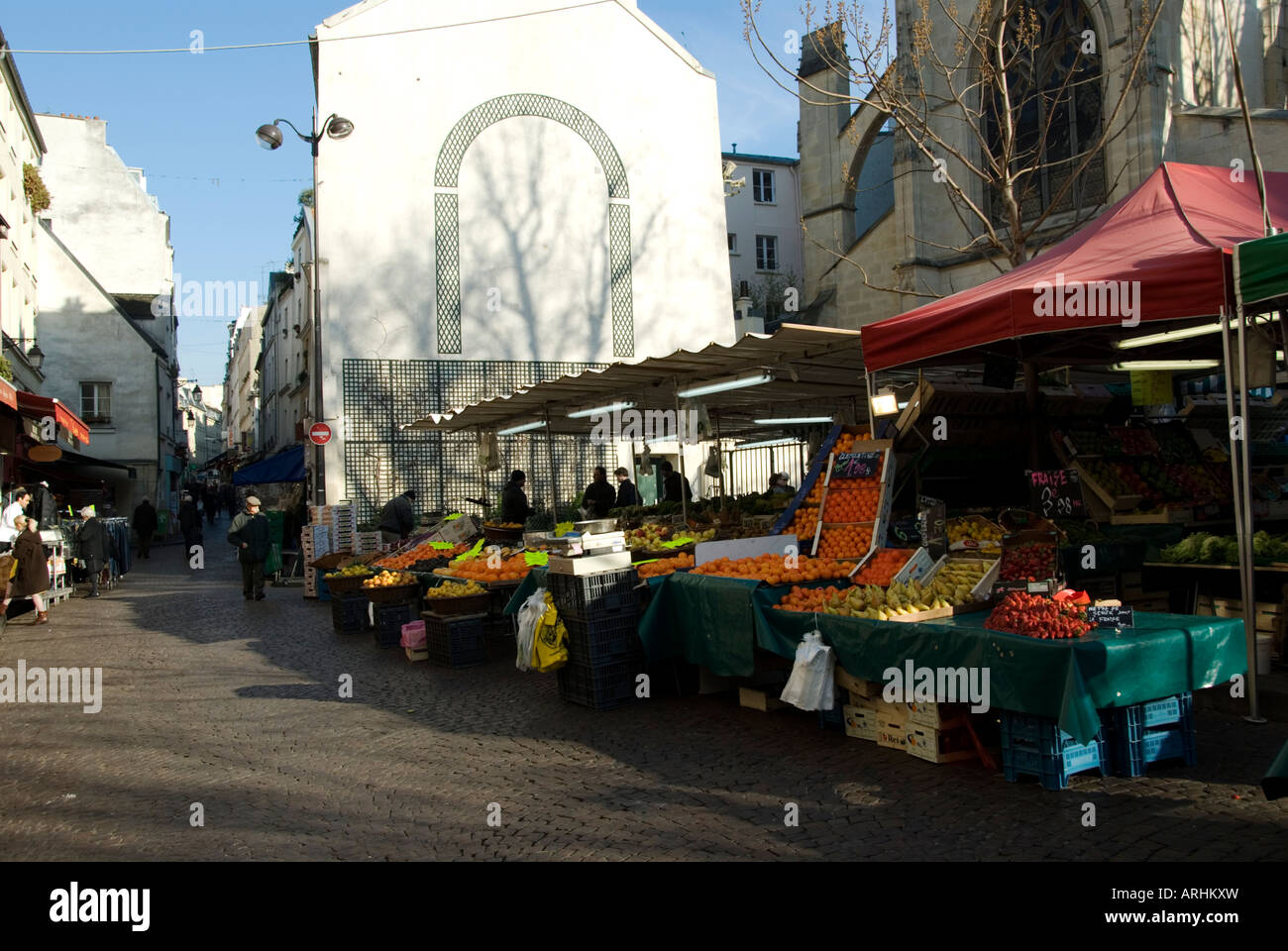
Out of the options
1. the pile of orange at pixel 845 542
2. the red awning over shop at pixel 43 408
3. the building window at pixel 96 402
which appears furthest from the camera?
the building window at pixel 96 402

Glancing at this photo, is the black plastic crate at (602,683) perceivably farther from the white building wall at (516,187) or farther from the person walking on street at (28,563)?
the white building wall at (516,187)

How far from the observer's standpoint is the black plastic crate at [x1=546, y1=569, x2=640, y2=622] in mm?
7926

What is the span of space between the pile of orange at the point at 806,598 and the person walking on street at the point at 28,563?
12.0m

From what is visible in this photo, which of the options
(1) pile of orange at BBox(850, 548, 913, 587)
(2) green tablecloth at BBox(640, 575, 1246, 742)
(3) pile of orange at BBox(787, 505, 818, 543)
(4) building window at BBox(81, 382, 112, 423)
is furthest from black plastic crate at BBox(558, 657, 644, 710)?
(4) building window at BBox(81, 382, 112, 423)

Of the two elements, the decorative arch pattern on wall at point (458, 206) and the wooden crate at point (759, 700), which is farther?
the decorative arch pattern on wall at point (458, 206)

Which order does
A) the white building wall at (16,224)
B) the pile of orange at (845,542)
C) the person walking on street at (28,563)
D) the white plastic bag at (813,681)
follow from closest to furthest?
the white plastic bag at (813,681), the pile of orange at (845,542), the person walking on street at (28,563), the white building wall at (16,224)

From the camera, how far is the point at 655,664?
27.2ft

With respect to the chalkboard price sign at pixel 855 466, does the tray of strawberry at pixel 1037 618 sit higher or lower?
lower

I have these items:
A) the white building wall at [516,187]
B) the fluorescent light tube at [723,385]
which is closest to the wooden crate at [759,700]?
the fluorescent light tube at [723,385]

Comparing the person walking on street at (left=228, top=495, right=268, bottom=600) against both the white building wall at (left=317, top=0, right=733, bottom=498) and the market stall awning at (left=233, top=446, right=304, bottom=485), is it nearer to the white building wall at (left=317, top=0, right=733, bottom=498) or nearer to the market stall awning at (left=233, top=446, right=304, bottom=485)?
the white building wall at (left=317, top=0, right=733, bottom=498)

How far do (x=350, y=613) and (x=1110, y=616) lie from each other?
33.5ft

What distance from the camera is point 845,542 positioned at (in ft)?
28.6

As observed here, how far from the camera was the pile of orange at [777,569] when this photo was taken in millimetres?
7719
